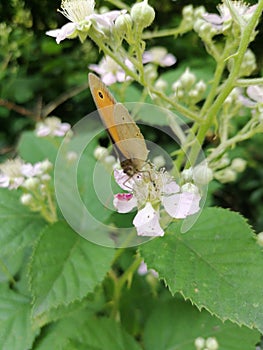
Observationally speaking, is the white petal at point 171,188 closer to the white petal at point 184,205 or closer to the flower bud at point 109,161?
the white petal at point 184,205

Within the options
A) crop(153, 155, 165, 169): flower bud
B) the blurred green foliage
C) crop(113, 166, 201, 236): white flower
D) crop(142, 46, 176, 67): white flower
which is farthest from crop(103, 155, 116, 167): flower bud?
the blurred green foliage

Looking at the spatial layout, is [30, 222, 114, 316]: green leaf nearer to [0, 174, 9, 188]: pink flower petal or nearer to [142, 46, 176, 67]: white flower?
[0, 174, 9, 188]: pink flower petal

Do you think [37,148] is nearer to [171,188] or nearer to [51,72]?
[171,188]

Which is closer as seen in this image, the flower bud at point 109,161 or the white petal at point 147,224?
the white petal at point 147,224

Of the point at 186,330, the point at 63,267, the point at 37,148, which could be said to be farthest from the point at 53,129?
the point at 186,330

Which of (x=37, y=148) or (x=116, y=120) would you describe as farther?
(x=37, y=148)

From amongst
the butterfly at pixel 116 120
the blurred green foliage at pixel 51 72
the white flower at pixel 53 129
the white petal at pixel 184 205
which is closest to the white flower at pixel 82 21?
the butterfly at pixel 116 120

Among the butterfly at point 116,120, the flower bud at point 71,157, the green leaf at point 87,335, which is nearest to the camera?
the butterfly at point 116,120
